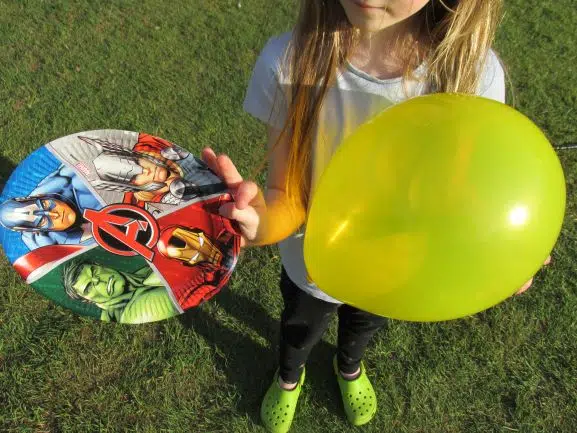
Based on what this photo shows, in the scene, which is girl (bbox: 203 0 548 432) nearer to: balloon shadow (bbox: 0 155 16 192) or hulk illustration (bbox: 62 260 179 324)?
hulk illustration (bbox: 62 260 179 324)

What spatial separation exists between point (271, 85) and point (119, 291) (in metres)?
0.65

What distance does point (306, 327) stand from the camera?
1.60 m

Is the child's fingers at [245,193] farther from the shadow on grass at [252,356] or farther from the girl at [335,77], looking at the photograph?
the shadow on grass at [252,356]

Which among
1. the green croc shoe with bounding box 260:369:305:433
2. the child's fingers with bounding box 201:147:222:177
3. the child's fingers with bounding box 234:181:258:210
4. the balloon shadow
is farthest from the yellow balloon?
the balloon shadow

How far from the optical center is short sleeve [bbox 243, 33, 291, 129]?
1.17 m

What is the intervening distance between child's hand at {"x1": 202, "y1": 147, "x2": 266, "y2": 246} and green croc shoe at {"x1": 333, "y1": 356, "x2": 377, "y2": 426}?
1.05 metres

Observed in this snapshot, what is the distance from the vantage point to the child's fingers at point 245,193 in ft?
3.39

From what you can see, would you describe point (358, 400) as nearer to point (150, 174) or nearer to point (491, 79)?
point (150, 174)

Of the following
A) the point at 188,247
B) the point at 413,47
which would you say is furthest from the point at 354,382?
the point at 413,47

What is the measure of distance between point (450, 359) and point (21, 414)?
1.76 m

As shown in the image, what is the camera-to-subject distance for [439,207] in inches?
31.0

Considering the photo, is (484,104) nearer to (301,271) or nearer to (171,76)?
(301,271)

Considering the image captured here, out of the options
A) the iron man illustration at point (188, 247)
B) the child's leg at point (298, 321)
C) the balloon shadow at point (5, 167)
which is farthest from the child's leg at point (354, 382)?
the balloon shadow at point (5, 167)

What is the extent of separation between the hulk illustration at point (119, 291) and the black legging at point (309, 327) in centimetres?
39
